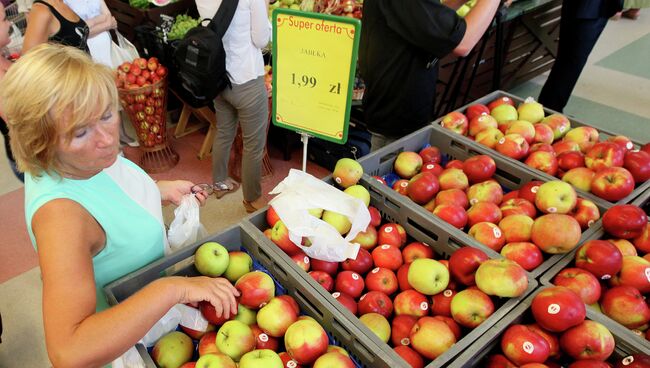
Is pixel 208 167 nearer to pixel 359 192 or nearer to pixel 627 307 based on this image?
pixel 359 192

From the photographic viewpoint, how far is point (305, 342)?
3.46 ft

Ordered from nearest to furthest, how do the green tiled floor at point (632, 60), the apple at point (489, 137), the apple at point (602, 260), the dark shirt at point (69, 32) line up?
the apple at point (602, 260), the apple at point (489, 137), the dark shirt at point (69, 32), the green tiled floor at point (632, 60)

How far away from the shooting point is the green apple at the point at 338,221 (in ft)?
4.62

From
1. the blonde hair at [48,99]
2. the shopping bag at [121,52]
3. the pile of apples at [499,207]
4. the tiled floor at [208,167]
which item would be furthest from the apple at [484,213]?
the shopping bag at [121,52]

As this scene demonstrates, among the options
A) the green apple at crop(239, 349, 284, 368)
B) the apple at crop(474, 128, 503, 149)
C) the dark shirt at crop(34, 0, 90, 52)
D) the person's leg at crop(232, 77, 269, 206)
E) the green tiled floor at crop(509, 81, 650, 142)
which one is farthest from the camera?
the green tiled floor at crop(509, 81, 650, 142)

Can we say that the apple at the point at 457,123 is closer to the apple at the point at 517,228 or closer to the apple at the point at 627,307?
the apple at the point at 517,228

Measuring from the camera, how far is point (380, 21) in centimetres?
199

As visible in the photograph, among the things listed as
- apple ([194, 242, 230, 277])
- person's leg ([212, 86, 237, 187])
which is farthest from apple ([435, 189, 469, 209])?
person's leg ([212, 86, 237, 187])

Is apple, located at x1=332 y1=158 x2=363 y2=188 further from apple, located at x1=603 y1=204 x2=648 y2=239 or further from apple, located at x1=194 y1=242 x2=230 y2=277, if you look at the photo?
apple, located at x1=603 y1=204 x2=648 y2=239

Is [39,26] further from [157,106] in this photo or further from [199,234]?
[199,234]

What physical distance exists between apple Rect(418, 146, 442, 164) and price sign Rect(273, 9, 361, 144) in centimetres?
55

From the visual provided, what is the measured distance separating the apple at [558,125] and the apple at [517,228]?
2.53 feet

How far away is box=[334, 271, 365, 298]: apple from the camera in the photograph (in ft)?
4.25

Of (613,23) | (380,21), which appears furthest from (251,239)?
(613,23)
